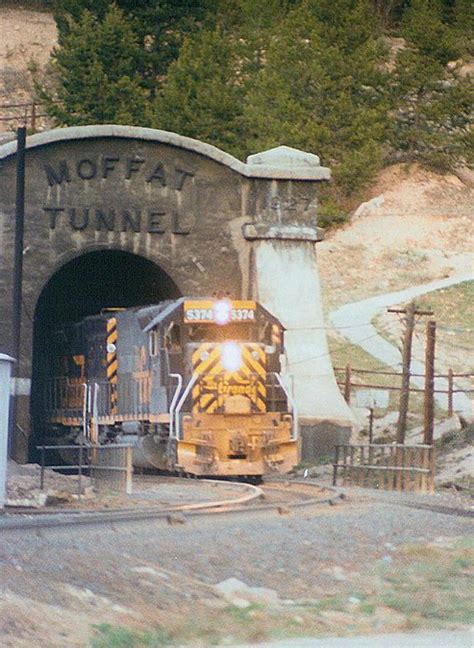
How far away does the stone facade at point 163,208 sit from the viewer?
110ft

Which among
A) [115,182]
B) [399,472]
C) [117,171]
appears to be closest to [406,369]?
[399,472]

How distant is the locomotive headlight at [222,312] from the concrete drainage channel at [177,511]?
300 cm

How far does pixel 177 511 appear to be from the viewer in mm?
16469

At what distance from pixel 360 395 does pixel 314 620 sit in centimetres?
3733

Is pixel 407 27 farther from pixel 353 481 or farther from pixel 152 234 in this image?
pixel 353 481

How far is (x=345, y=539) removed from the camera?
1384 centimetres

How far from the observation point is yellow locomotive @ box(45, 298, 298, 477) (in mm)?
24875

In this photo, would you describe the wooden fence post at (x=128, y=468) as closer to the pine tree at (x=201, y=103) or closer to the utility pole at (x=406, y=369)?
the utility pole at (x=406, y=369)

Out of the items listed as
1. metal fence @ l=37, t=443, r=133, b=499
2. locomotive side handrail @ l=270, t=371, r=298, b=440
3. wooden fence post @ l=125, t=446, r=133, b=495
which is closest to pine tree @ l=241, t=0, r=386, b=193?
locomotive side handrail @ l=270, t=371, r=298, b=440

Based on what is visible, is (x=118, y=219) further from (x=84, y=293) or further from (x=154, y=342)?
(x=154, y=342)

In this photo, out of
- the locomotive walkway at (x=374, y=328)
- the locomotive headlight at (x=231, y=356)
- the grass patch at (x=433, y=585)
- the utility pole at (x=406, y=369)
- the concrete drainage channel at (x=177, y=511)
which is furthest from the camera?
the locomotive walkway at (x=374, y=328)

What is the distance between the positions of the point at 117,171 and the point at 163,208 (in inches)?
55.4

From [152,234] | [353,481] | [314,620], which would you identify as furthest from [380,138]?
[314,620]

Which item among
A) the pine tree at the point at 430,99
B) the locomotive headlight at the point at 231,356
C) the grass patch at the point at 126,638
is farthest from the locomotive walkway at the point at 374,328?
the grass patch at the point at 126,638
